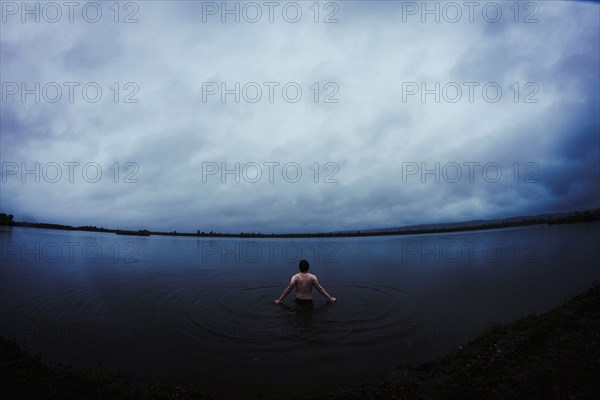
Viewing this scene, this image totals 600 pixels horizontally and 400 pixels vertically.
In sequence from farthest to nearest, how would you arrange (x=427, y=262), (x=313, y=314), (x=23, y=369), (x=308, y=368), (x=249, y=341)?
(x=427, y=262) → (x=313, y=314) → (x=249, y=341) → (x=308, y=368) → (x=23, y=369)

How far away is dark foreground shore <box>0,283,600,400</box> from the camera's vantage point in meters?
5.92

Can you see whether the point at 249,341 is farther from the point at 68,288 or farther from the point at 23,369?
the point at 68,288

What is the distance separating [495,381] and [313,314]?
763 centimetres

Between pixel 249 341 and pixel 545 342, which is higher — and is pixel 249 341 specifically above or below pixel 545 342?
below

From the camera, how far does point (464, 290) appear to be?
1650 cm

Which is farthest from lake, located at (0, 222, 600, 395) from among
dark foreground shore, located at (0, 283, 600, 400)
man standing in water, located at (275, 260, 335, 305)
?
dark foreground shore, located at (0, 283, 600, 400)

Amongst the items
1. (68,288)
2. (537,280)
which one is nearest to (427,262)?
(537,280)

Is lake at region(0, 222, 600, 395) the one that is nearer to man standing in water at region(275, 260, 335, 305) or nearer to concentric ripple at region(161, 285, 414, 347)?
concentric ripple at region(161, 285, 414, 347)

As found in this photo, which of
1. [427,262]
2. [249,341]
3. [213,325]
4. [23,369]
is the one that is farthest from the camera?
[427,262]

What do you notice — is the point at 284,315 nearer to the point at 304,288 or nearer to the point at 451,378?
the point at 304,288

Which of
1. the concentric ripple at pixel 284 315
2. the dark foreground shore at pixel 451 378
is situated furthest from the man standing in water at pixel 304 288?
the dark foreground shore at pixel 451 378

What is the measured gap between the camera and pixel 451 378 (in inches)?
267

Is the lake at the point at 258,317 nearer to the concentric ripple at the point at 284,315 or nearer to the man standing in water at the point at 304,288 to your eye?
the concentric ripple at the point at 284,315

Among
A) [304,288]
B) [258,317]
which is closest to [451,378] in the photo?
[258,317]
